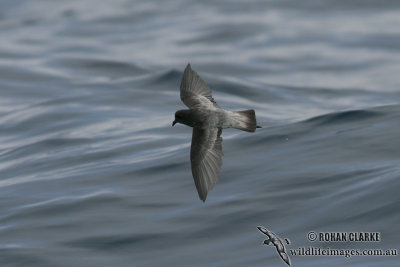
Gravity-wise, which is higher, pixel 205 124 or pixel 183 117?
pixel 183 117

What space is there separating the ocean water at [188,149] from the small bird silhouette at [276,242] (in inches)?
2.9

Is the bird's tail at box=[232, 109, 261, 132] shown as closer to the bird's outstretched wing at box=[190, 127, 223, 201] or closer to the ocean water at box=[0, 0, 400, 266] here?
the bird's outstretched wing at box=[190, 127, 223, 201]

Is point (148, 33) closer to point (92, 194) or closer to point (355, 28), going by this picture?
point (355, 28)

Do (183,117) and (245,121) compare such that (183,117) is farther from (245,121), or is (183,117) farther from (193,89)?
(193,89)

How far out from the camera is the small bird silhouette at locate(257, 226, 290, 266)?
827cm

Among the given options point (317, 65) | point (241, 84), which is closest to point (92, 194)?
point (241, 84)

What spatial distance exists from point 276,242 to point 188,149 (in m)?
3.59

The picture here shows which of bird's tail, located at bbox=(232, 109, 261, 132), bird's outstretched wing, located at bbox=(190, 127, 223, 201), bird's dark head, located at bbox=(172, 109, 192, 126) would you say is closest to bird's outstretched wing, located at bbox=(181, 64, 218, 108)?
bird's outstretched wing, located at bbox=(190, 127, 223, 201)

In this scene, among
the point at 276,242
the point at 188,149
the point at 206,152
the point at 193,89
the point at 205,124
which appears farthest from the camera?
the point at 188,149

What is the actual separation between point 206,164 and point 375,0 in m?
21.0

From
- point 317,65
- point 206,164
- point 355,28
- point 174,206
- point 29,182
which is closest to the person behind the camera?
point 206,164

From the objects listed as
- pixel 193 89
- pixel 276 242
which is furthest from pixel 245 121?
pixel 276 242

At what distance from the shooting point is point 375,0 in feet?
90.8

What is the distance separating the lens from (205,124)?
7.67 metres
